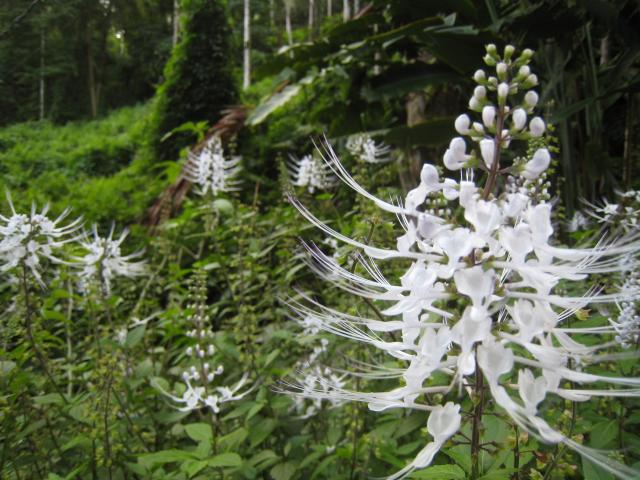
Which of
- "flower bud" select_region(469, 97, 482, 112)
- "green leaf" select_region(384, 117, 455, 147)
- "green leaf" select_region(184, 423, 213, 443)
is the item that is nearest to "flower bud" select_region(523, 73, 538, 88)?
"flower bud" select_region(469, 97, 482, 112)

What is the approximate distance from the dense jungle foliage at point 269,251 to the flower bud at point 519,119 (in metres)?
0.17

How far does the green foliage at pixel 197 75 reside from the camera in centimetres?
905

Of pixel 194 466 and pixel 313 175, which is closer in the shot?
pixel 194 466

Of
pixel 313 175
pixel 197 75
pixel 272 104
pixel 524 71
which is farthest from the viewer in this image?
pixel 197 75

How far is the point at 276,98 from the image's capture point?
20.2ft

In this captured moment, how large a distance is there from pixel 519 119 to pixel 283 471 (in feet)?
4.70

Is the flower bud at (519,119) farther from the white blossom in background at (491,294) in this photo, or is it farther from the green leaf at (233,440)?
the green leaf at (233,440)

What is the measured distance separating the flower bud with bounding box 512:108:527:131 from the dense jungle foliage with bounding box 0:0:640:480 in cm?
17

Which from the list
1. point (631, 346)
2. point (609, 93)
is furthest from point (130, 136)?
point (631, 346)

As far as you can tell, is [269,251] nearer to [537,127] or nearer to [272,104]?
[537,127]

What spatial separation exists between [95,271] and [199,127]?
3.30 meters

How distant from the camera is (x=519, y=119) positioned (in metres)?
1.05

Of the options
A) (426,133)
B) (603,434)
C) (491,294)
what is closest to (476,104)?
(491,294)

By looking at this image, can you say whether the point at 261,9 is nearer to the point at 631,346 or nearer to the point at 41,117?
the point at 41,117
